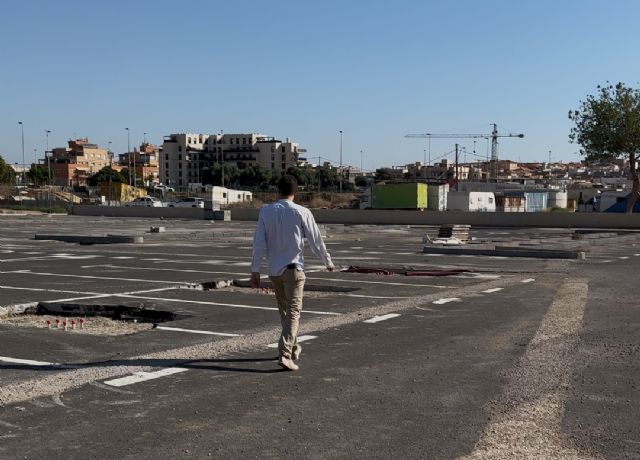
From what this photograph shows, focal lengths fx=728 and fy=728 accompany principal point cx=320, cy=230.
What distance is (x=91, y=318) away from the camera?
426 inches

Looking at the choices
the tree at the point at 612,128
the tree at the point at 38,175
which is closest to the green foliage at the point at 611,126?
the tree at the point at 612,128

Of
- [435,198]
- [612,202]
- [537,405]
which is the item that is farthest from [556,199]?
[537,405]

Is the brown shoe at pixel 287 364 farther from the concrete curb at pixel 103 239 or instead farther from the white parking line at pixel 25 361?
the concrete curb at pixel 103 239

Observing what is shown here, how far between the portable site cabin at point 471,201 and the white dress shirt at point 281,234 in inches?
2710

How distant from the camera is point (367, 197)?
77.2m

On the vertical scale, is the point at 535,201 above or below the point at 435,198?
below

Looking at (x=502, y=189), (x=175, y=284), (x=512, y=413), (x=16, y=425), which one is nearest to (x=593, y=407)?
(x=512, y=413)

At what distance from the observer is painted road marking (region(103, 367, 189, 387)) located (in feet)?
21.9

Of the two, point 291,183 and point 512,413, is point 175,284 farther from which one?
point 512,413

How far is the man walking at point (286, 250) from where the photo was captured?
7.17m

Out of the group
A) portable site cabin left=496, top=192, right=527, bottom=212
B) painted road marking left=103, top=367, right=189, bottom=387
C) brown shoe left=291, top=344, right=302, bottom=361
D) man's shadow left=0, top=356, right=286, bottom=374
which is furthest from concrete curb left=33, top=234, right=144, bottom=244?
portable site cabin left=496, top=192, right=527, bottom=212

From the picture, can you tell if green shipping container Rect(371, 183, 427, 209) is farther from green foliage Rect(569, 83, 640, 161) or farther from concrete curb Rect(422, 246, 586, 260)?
concrete curb Rect(422, 246, 586, 260)

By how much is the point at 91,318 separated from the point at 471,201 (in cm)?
6656

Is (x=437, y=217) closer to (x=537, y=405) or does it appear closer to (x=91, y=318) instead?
(x=91, y=318)
